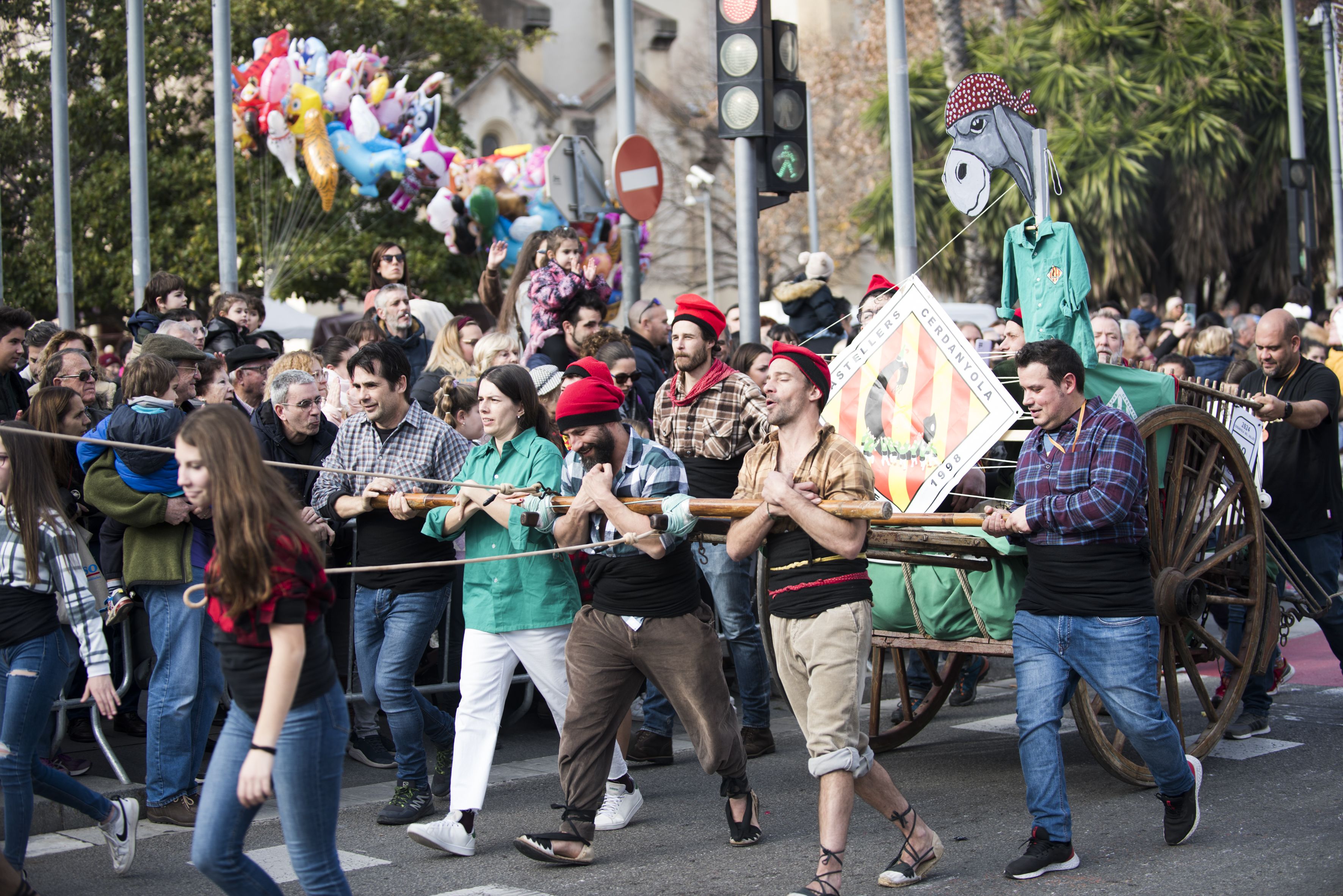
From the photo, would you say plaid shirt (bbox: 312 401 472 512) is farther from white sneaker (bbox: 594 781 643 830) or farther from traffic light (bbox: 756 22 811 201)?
traffic light (bbox: 756 22 811 201)

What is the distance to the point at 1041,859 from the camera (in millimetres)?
4965

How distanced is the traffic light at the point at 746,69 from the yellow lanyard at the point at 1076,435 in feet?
12.6

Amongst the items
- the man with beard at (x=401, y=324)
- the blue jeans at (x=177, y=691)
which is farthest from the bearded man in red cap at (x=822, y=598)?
the man with beard at (x=401, y=324)

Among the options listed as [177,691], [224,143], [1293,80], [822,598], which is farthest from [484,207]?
[1293,80]

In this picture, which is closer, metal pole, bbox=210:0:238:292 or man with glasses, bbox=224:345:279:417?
man with glasses, bbox=224:345:279:417

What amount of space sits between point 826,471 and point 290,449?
119 inches

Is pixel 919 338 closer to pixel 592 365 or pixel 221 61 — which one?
pixel 592 365

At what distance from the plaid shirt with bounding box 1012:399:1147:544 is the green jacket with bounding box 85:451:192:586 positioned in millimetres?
3430

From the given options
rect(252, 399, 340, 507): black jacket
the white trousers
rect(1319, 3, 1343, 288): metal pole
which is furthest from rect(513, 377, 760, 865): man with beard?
rect(1319, 3, 1343, 288): metal pole

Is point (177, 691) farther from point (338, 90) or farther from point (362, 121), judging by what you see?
point (338, 90)

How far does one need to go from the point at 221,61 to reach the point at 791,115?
5847mm

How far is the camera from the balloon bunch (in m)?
15.5

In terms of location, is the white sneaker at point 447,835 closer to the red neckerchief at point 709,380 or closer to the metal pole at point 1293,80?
the red neckerchief at point 709,380

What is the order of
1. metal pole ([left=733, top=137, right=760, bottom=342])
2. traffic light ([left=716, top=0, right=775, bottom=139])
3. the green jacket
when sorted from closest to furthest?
the green jacket → traffic light ([left=716, top=0, right=775, bottom=139]) → metal pole ([left=733, top=137, right=760, bottom=342])
